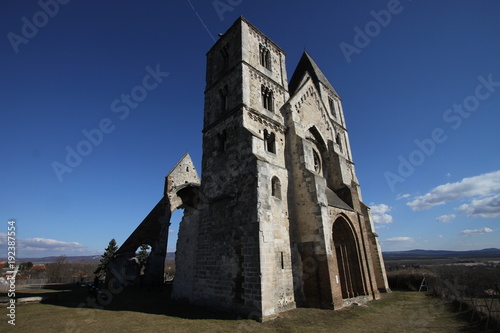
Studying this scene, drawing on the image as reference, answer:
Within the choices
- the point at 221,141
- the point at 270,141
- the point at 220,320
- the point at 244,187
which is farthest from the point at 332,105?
the point at 220,320

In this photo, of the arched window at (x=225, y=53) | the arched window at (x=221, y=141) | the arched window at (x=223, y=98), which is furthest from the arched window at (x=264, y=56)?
the arched window at (x=221, y=141)

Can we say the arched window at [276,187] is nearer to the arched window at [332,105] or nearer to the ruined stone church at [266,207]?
the ruined stone church at [266,207]

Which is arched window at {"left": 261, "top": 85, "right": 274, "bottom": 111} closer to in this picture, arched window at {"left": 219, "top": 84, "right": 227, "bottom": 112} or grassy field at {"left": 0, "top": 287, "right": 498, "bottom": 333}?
arched window at {"left": 219, "top": 84, "right": 227, "bottom": 112}

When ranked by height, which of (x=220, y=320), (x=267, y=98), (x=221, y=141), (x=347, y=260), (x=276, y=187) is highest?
(x=267, y=98)

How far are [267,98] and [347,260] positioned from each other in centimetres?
1240

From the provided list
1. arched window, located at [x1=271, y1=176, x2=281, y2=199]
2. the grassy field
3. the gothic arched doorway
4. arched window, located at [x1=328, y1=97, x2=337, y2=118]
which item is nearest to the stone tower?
arched window, located at [x1=271, y1=176, x2=281, y2=199]

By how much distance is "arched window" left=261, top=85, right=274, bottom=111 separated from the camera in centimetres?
1653

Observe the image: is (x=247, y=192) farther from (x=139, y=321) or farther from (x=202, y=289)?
(x=139, y=321)

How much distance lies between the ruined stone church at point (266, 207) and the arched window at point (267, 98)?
8cm

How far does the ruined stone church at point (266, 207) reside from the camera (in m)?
11.5

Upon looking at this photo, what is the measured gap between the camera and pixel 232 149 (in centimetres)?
1416

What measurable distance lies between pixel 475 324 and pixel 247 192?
A: 10621 mm

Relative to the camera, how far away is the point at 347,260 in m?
15.3

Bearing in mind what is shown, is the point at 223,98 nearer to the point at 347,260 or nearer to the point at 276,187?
the point at 276,187
